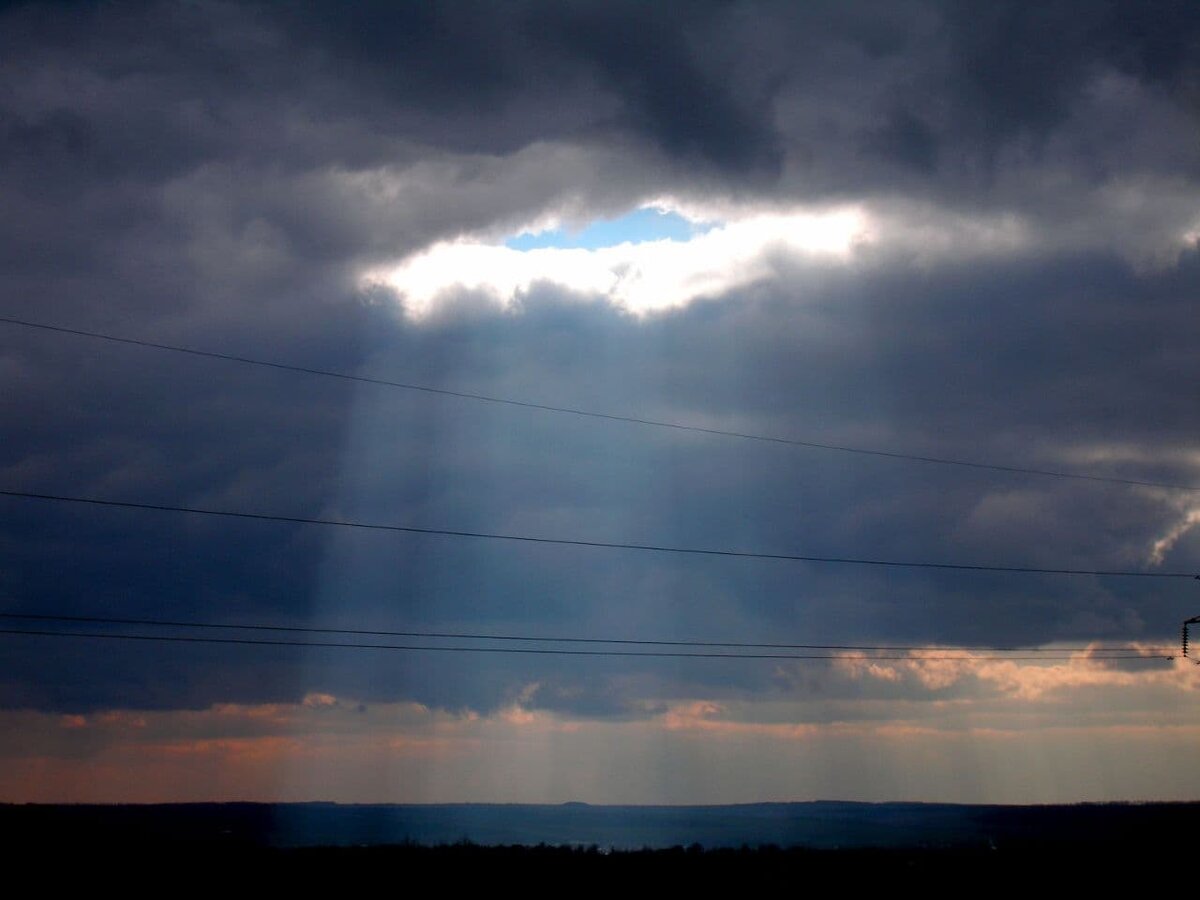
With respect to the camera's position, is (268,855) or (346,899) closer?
(346,899)

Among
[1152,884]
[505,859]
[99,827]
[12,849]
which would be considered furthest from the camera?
[99,827]

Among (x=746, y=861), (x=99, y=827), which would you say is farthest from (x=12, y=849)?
(x=746, y=861)

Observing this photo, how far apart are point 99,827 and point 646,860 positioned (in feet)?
146

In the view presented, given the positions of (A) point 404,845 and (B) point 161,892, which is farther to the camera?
(A) point 404,845

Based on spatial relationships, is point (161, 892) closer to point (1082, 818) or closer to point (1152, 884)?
point (1152, 884)

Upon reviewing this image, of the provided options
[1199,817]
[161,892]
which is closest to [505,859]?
[161,892]

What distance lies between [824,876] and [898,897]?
11.1 metres

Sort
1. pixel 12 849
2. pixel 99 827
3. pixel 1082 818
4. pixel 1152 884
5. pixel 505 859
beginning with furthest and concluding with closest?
pixel 1082 818, pixel 99 827, pixel 505 859, pixel 1152 884, pixel 12 849

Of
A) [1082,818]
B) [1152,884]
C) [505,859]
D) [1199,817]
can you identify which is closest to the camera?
[1152,884]

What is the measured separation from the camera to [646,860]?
318ft

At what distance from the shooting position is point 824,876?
8950 cm

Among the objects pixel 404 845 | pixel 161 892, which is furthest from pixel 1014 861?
pixel 161 892

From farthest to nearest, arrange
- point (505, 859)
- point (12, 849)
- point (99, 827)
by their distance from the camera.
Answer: point (99, 827) → point (505, 859) → point (12, 849)

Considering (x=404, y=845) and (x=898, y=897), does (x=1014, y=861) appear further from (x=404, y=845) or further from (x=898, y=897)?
(x=404, y=845)
